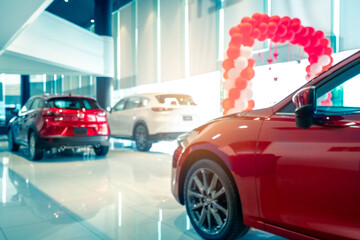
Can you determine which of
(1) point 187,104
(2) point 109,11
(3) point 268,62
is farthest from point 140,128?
(2) point 109,11

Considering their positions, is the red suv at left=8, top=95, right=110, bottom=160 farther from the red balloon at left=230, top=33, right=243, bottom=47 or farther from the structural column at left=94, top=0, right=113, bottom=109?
the structural column at left=94, top=0, right=113, bottom=109

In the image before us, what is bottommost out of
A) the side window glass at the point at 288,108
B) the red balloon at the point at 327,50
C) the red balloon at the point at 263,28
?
the side window glass at the point at 288,108

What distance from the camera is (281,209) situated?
221 centimetres

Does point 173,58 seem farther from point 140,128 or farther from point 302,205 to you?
point 302,205

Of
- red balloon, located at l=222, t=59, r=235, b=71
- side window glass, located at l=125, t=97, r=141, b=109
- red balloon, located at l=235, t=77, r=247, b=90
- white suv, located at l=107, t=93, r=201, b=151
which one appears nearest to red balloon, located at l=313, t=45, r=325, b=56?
red balloon, located at l=235, t=77, r=247, b=90

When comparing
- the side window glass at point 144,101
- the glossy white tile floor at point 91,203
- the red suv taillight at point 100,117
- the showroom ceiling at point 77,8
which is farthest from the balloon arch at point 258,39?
the showroom ceiling at point 77,8

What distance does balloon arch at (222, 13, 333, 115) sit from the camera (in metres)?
7.40

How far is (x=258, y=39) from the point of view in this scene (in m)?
7.63

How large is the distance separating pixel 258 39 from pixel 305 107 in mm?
5959

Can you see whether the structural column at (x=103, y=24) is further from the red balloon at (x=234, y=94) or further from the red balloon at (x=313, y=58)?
the red balloon at (x=313, y=58)

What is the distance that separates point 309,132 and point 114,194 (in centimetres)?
307

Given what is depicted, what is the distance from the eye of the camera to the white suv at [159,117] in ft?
27.8

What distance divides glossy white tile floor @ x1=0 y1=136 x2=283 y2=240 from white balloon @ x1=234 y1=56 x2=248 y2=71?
8.99ft

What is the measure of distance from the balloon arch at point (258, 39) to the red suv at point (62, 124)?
9.85ft
